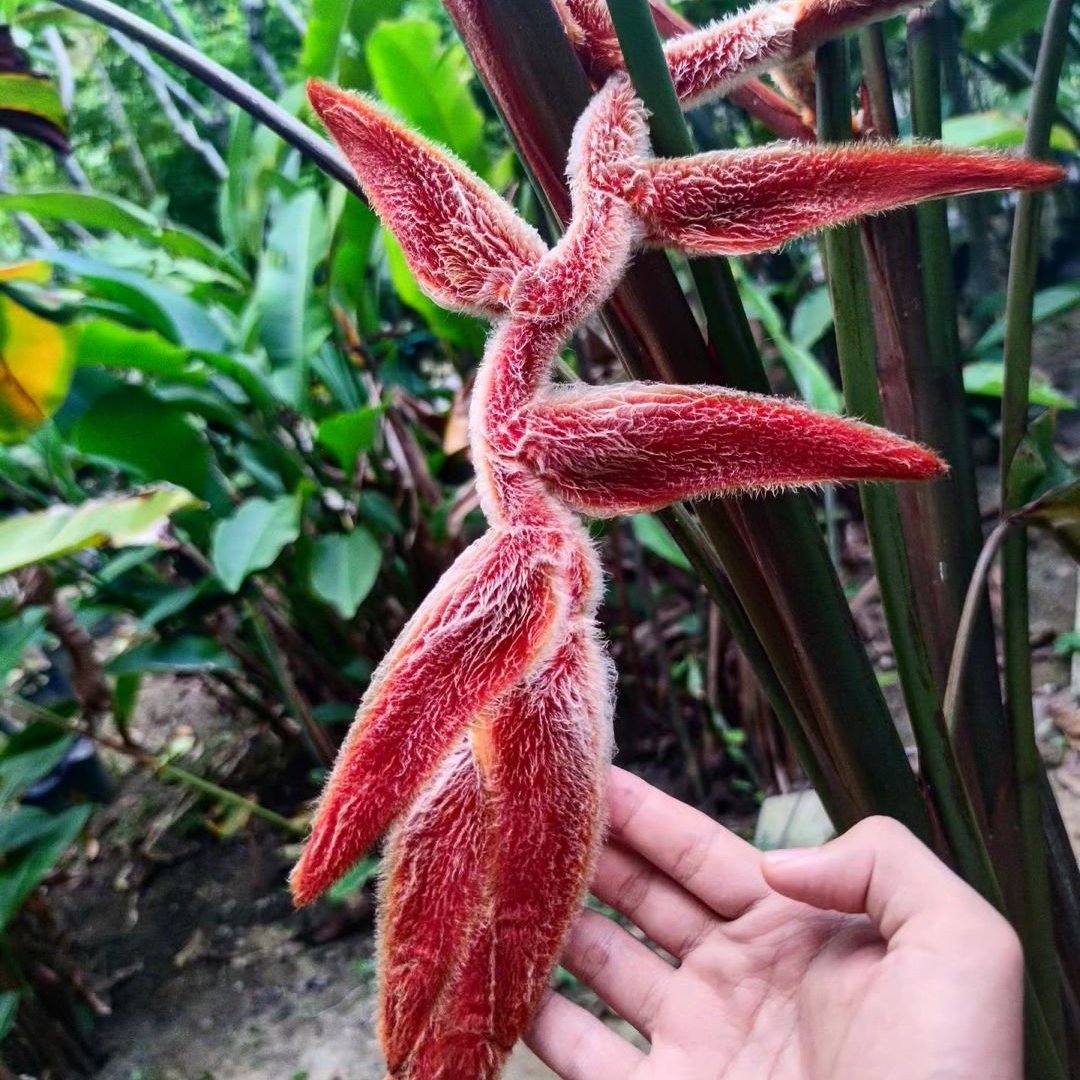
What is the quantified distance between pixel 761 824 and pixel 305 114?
4.11ft

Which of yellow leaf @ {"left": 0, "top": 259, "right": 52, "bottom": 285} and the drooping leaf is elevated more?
yellow leaf @ {"left": 0, "top": 259, "right": 52, "bottom": 285}

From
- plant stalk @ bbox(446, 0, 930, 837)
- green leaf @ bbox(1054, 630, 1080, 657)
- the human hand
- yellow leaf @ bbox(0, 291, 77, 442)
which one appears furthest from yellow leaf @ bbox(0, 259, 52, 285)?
green leaf @ bbox(1054, 630, 1080, 657)

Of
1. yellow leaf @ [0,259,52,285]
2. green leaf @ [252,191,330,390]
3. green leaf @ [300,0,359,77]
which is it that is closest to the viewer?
yellow leaf @ [0,259,52,285]

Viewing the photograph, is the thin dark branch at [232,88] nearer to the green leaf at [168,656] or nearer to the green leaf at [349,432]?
the green leaf at [349,432]

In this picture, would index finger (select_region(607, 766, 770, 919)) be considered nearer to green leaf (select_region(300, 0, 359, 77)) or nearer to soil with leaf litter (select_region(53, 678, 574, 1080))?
soil with leaf litter (select_region(53, 678, 574, 1080))

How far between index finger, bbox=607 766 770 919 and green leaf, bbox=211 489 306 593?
20.0 inches

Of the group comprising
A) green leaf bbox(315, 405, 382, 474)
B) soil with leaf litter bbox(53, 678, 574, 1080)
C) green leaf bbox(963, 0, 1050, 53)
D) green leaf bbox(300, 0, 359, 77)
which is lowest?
soil with leaf litter bbox(53, 678, 574, 1080)

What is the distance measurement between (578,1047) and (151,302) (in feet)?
3.34

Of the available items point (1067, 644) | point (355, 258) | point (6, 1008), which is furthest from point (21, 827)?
point (1067, 644)

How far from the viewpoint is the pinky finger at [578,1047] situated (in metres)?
0.53

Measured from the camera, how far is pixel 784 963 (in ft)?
1.70

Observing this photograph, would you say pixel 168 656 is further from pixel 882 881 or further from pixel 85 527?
pixel 882 881

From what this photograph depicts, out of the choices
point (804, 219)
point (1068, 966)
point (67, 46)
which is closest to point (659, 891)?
point (1068, 966)

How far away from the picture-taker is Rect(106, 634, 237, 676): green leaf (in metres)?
1.07
